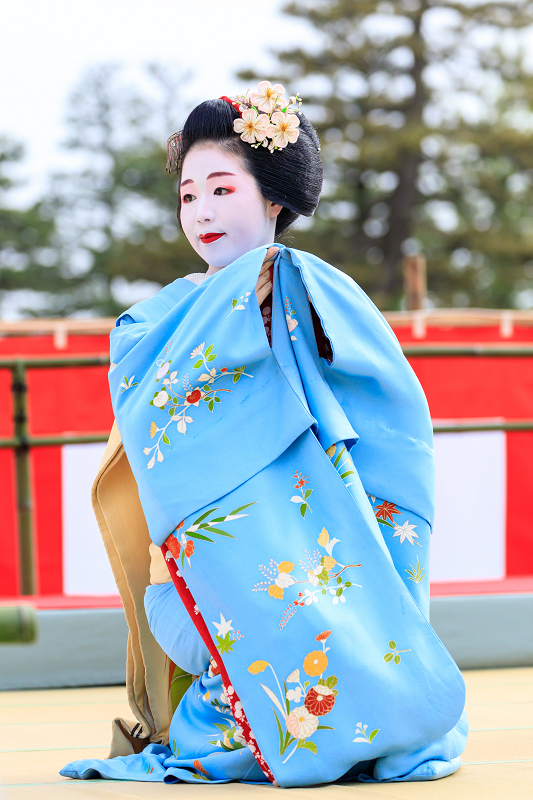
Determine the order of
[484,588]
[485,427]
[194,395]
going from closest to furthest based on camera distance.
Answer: [194,395], [484,588], [485,427]

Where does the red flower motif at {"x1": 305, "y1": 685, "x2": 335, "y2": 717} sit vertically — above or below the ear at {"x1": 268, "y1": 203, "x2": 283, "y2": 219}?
below

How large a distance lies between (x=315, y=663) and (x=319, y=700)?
4 centimetres

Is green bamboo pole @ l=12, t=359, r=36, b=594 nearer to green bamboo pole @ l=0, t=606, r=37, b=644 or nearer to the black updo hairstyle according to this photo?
the black updo hairstyle

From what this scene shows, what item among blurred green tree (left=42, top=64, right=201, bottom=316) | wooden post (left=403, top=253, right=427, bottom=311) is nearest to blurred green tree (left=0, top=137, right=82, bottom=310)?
blurred green tree (left=42, top=64, right=201, bottom=316)

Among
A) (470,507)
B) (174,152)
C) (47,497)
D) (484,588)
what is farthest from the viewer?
(47,497)

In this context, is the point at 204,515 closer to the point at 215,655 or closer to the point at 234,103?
the point at 215,655

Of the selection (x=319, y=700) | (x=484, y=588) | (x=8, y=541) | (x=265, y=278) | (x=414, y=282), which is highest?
(x=414, y=282)

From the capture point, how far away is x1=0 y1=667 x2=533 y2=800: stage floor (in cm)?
111

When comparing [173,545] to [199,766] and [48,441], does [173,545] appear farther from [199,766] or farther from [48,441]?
[48,441]

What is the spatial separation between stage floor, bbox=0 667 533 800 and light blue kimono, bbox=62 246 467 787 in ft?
0.13

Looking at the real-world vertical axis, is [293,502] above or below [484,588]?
above

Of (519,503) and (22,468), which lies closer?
(22,468)

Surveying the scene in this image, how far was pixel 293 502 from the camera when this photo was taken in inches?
47.4

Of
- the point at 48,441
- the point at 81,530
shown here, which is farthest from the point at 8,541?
the point at 48,441
